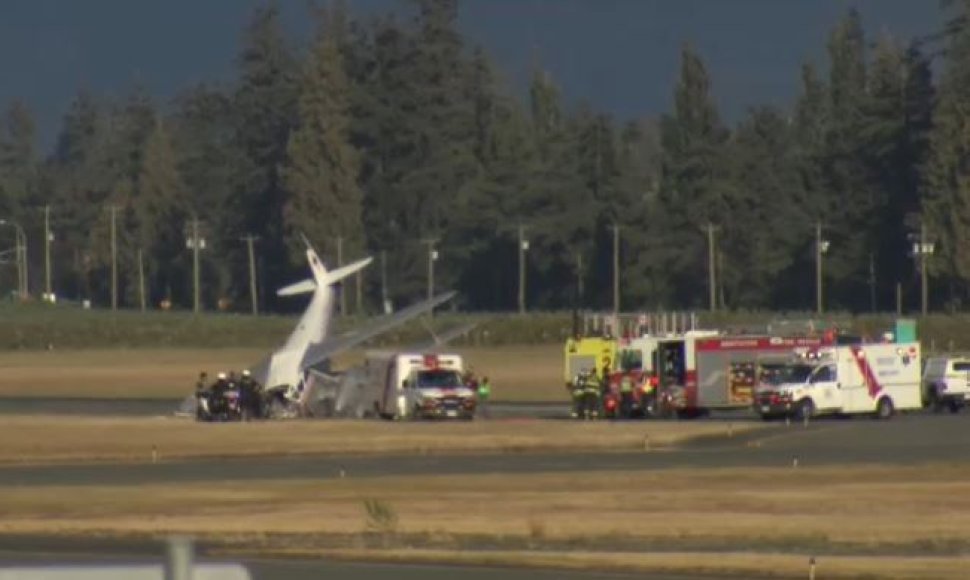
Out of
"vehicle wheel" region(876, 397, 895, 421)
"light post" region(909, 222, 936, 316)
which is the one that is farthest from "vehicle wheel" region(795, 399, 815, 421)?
"light post" region(909, 222, 936, 316)

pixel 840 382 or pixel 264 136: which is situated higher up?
pixel 264 136

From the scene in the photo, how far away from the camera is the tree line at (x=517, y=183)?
4454 inches

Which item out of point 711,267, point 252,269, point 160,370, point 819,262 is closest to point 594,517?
point 160,370

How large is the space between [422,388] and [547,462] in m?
19.0

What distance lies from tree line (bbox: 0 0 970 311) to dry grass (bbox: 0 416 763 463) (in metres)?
49.5

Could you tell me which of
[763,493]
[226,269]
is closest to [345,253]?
[226,269]

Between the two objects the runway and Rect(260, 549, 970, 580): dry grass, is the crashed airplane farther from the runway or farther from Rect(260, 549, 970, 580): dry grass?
Rect(260, 549, 970, 580): dry grass

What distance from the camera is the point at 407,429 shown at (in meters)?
55.2

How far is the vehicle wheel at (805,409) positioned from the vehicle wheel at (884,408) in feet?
5.62

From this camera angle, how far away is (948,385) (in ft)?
221

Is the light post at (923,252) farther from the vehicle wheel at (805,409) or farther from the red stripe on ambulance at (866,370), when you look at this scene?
the vehicle wheel at (805,409)

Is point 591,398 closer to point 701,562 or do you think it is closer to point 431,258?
point 701,562

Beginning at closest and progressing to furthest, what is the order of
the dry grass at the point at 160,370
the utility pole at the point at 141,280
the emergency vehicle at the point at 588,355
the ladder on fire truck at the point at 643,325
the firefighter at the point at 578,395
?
the firefighter at the point at 578,395
the emergency vehicle at the point at 588,355
the ladder on fire truck at the point at 643,325
the dry grass at the point at 160,370
the utility pole at the point at 141,280

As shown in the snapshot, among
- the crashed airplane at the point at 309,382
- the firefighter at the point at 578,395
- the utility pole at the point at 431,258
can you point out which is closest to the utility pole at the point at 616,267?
the utility pole at the point at 431,258
